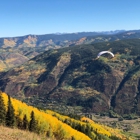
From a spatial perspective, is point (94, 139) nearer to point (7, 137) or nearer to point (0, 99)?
point (0, 99)

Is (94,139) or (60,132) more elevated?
(60,132)

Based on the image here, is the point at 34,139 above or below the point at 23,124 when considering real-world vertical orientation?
above

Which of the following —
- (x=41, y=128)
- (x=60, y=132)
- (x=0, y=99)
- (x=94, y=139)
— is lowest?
(x=94, y=139)

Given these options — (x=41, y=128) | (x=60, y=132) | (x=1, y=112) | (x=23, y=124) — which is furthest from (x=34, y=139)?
(x=60, y=132)

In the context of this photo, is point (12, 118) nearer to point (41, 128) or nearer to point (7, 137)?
point (41, 128)

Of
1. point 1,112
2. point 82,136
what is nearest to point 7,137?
point 1,112

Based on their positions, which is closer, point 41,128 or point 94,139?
point 41,128

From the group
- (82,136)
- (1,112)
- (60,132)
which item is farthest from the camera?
(82,136)

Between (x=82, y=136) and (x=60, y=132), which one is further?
(x=82, y=136)

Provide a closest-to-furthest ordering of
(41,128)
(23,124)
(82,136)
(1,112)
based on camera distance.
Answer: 1. (1,112)
2. (23,124)
3. (41,128)
4. (82,136)
